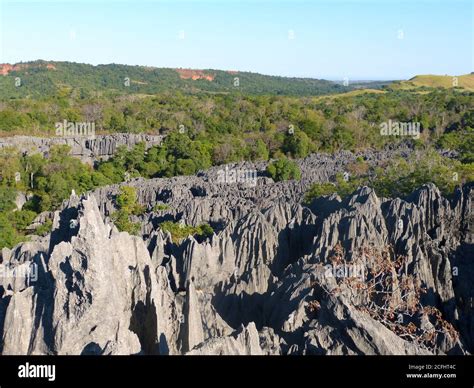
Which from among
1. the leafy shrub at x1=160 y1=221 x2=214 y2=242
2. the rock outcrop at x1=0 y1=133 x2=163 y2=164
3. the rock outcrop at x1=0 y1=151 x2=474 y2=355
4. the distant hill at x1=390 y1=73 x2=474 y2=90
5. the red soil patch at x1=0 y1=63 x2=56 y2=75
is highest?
the red soil patch at x1=0 y1=63 x2=56 y2=75

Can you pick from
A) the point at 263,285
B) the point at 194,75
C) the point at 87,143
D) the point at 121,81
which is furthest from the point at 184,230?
the point at 194,75

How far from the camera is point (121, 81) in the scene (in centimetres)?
10581

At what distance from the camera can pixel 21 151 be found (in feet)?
126

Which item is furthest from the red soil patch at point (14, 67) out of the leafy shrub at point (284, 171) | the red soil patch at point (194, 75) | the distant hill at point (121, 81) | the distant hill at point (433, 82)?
the leafy shrub at point (284, 171)

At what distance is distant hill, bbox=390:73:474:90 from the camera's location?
9010 cm

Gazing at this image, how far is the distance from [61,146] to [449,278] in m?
32.1

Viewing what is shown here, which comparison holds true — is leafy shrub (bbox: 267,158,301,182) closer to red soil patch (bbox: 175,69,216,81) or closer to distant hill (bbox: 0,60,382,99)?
distant hill (bbox: 0,60,382,99)

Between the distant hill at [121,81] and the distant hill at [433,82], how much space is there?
32.2 ft

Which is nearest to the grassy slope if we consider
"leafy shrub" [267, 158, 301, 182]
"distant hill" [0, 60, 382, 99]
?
"distant hill" [0, 60, 382, 99]

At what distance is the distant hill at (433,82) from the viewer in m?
90.1

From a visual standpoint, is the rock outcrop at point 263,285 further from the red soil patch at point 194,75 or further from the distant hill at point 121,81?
the red soil patch at point 194,75

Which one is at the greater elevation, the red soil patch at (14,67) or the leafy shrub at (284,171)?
the red soil patch at (14,67)

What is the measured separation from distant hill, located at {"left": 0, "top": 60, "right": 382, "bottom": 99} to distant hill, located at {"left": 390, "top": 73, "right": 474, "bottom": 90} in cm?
980

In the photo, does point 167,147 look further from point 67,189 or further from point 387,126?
point 387,126
